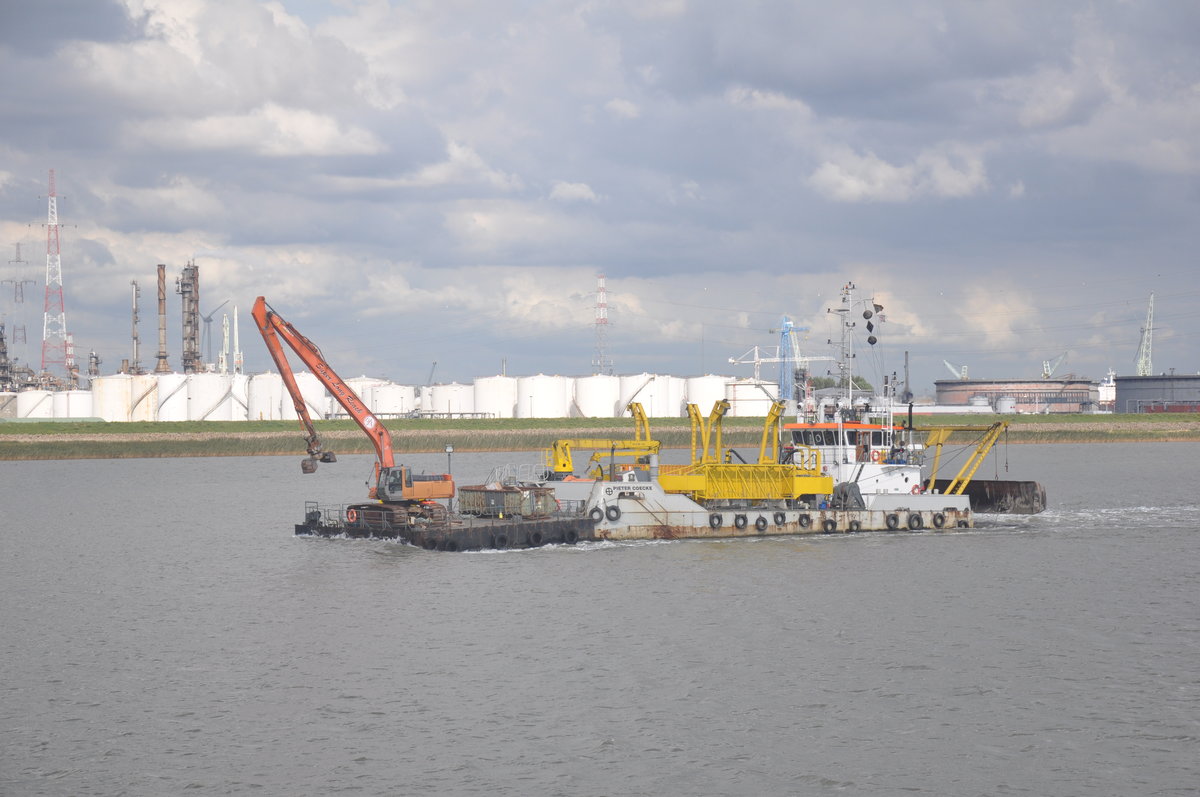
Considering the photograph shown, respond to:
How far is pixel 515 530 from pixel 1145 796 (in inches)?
1097

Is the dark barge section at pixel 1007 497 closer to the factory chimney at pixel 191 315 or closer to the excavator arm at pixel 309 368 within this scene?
the excavator arm at pixel 309 368

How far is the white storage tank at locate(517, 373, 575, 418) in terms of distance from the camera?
175375 millimetres

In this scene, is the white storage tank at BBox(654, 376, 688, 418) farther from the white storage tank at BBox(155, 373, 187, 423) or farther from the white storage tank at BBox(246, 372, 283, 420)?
the white storage tank at BBox(155, 373, 187, 423)

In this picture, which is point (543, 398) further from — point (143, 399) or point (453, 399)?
point (143, 399)

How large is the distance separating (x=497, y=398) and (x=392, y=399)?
2000 centimetres

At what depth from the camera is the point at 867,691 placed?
22.2 meters

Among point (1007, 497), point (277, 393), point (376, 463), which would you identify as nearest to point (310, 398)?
point (277, 393)

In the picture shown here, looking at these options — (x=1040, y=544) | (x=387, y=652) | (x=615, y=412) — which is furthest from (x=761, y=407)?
(x=387, y=652)

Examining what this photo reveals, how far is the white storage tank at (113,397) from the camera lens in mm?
163625

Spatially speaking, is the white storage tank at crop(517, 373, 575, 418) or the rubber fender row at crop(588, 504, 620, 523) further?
the white storage tank at crop(517, 373, 575, 418)

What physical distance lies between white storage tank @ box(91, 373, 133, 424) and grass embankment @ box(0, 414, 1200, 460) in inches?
1270

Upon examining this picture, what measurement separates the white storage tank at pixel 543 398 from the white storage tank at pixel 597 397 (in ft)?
5.99

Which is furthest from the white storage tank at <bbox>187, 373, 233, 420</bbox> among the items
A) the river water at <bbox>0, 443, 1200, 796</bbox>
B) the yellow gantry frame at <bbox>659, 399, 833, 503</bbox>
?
the yellow gantry frame at <bbox>659, 399, 833, 503</bbox>

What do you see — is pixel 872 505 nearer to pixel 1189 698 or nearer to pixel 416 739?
pixel 1189 698
